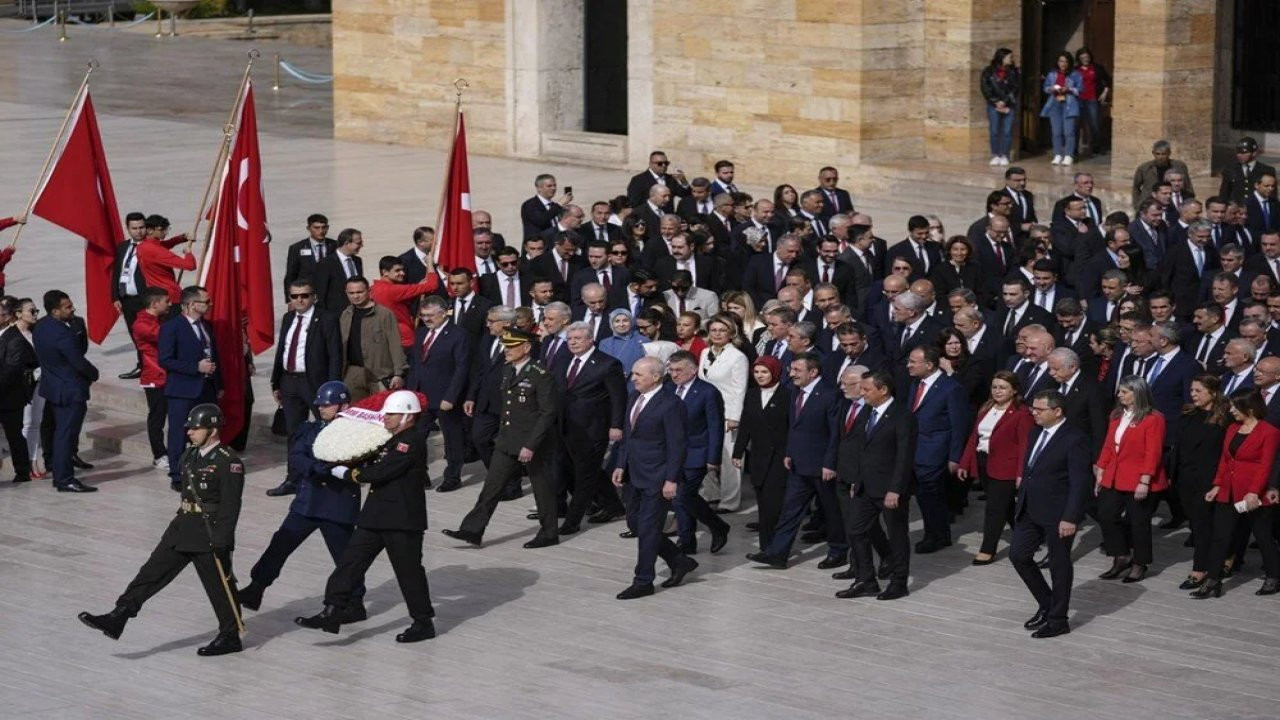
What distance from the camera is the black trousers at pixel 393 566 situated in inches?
499

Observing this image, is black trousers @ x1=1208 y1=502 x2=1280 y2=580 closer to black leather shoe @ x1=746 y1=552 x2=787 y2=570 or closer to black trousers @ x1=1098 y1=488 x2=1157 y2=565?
black trousers @ x1=1098 y1=488 x2=1157 y2=565

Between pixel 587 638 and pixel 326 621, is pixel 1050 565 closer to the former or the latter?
pixel 587 638

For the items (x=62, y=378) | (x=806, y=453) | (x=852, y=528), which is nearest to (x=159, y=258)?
(x=62, y=378)

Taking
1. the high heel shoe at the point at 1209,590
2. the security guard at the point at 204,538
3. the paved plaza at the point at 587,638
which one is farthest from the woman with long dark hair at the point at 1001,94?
the security guard at the point at 204,538

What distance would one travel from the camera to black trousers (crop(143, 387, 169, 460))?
16859 millimetres

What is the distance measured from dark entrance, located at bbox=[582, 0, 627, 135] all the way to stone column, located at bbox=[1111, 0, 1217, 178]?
27.3 ft

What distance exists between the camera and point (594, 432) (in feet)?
49.9

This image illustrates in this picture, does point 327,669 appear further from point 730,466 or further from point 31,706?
point 730,466

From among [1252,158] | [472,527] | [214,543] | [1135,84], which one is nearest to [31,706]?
[214,543]

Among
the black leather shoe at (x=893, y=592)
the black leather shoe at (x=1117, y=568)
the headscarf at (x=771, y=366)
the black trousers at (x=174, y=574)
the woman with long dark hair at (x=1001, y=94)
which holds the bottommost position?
the black leather shoe at (x=893, y=592)

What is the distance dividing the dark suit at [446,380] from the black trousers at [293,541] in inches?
110

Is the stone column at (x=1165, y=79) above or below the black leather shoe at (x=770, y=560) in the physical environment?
above

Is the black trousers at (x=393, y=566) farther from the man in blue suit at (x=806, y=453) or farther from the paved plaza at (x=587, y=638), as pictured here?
the man in blue suit at (x=806, y=453)

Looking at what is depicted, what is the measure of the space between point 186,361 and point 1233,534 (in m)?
7.13
